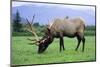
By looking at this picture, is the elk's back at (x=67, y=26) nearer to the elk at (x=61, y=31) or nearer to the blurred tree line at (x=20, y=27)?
the elk at (x=61, y=31)

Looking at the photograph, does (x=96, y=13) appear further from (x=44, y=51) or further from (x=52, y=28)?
(x=44, y=51)

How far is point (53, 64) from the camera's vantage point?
8.68 ft

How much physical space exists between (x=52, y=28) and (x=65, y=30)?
0.19m

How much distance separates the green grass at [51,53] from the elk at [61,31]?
53 millimetres

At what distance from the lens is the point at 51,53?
2.64 metres

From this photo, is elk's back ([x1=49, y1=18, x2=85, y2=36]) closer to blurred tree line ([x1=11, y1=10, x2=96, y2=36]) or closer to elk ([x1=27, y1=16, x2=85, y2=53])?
elk ([x1=27, y1=16, x2=85, y2=53])

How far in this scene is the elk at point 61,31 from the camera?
2615 millimetres

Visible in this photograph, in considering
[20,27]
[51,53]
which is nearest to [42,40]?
[51,53]

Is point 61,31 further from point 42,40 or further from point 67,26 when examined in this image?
point 42,40

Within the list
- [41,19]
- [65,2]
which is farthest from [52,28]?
[65,2]

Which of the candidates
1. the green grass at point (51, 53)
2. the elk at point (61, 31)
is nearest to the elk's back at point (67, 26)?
the elk at point (61, 31)

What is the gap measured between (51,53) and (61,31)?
0.32 metres

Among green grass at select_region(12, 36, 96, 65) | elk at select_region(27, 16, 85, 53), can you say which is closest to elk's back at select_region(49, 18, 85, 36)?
elk at select_region(27, 16, 85, 53)
